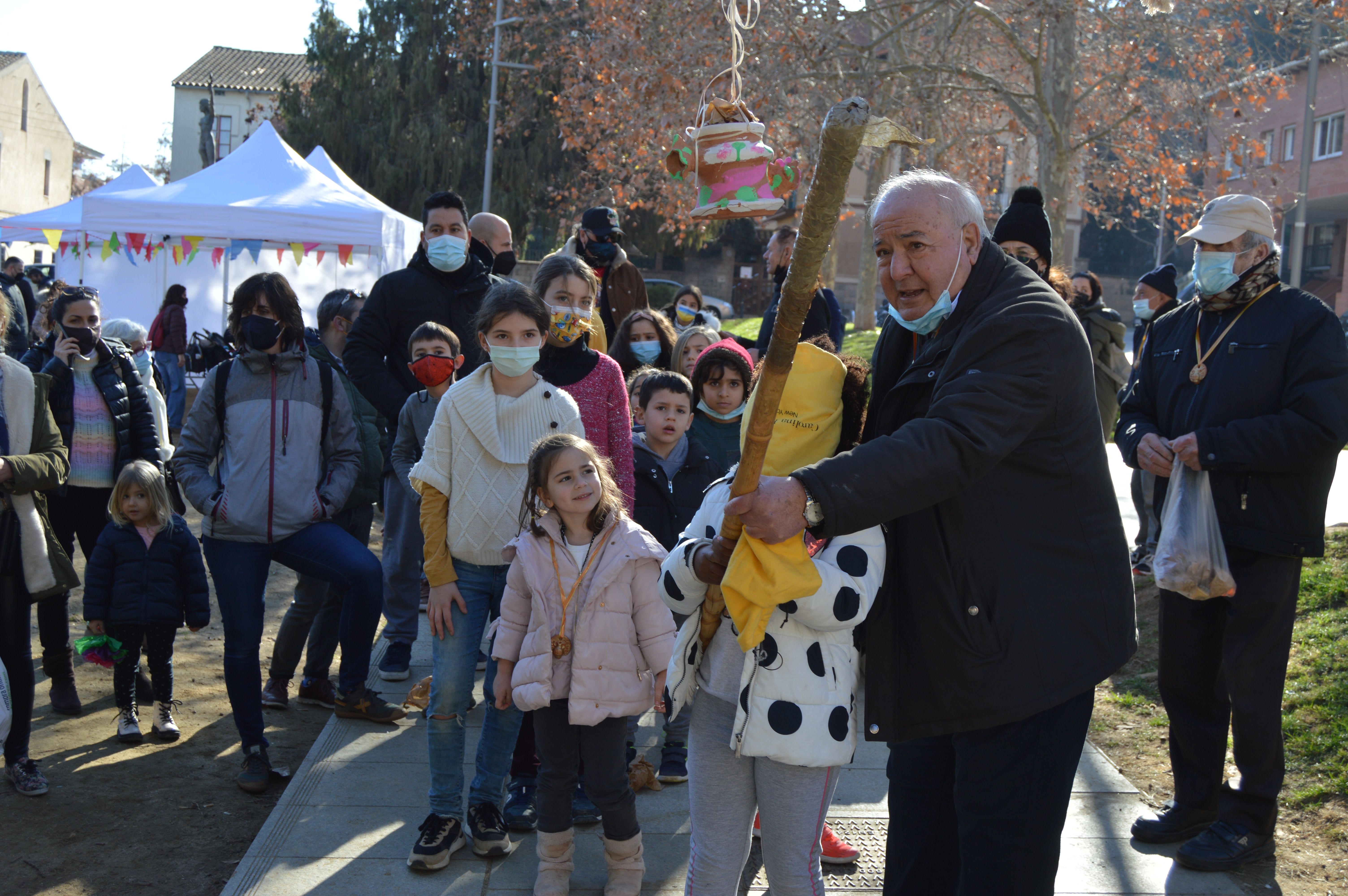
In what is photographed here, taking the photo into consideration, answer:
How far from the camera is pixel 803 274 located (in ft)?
6.48

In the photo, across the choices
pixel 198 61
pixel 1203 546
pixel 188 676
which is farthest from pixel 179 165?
pixel 1203 546

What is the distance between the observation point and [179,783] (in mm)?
4652

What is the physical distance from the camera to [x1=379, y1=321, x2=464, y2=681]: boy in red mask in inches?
210

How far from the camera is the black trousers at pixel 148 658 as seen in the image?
5059mm

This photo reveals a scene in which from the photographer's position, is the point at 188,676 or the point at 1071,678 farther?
the point at 188,676

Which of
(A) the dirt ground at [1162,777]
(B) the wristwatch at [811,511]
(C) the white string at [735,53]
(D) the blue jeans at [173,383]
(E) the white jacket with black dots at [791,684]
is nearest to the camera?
(B) the wristwatch at [811,511]

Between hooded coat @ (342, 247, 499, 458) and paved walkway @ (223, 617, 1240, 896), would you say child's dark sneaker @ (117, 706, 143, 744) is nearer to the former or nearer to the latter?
paved walkway @ (223, 617, 1240, 896)

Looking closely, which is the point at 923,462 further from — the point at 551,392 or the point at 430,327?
the point at 430,327

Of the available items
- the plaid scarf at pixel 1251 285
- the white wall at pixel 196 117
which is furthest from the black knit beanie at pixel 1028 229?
the white wall at pixel 196 117

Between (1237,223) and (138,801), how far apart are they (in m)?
4.75

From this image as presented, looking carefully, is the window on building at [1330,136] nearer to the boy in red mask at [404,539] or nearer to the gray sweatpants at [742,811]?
the boy in red mask at [404,539]

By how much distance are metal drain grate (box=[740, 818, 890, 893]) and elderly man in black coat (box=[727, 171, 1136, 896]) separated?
1.15 m

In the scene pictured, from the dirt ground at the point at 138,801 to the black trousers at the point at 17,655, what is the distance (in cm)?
22

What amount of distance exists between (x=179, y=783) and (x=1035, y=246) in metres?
4.10
